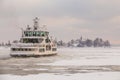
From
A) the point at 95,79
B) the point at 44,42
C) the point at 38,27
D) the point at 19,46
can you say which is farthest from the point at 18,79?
the point at 38,27

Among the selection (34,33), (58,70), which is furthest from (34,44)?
(58,70)

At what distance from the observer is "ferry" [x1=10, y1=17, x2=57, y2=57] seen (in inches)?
2955

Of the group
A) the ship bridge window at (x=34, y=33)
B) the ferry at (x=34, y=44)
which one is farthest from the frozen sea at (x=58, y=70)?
the ship bridge window at (x=34, y=33)

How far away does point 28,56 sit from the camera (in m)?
76.6

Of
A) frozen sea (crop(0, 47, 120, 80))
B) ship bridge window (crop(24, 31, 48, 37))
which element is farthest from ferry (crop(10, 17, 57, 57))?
frozen sea (crop(0, 47, 120, 80))

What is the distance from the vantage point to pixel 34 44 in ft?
252

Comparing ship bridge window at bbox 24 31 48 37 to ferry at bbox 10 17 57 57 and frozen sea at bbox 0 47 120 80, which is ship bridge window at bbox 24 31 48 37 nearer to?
ferry at bbox 10 17 57 57

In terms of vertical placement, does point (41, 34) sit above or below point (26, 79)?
above

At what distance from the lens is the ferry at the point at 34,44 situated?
246 ft

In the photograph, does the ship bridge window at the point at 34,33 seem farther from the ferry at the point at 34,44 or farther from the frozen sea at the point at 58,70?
the frozen sea at the point at 58,70

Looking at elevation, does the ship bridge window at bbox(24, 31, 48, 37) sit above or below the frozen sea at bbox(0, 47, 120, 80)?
above

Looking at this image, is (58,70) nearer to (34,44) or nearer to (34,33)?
(34,44)

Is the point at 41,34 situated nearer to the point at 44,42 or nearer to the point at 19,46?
the point at 44,42

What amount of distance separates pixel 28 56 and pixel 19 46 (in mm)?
3173
